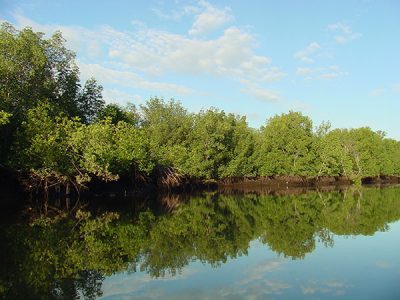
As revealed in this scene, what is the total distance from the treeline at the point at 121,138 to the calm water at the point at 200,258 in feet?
29.4

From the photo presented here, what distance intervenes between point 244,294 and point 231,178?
4737 cm

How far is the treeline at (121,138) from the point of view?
27.1 meters

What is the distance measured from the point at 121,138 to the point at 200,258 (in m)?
21.9

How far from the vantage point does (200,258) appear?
11867mm

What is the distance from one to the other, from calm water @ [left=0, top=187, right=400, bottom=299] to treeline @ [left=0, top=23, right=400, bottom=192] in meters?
8.97

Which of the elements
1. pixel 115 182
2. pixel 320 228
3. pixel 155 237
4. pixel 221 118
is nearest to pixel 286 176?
pixel 221 118

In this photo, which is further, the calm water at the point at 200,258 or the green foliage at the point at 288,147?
the green foliage at the point at 288,147

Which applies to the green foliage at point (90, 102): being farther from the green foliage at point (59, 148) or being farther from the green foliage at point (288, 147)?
the green foliage at point (288, 147)

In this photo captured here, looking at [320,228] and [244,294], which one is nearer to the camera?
[244,294]

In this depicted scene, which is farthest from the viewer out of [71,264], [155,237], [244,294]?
[155,237]

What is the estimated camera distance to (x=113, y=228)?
17188 millimetres

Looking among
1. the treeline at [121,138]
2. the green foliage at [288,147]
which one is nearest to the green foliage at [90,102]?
the treeline at [121,138]

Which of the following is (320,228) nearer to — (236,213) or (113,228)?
(236,213)

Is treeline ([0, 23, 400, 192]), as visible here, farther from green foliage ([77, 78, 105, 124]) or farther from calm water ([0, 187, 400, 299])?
calm water ([0, 187, 400, 299])
